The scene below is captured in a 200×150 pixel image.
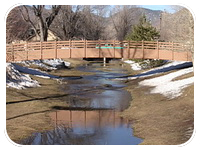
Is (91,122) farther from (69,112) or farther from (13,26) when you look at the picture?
(13,26)

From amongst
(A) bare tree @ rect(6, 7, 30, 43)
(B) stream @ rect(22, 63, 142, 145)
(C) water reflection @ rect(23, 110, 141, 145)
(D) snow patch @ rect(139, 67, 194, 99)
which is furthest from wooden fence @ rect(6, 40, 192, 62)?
(C) water reflection @ rect(23, 110, 141, 145)

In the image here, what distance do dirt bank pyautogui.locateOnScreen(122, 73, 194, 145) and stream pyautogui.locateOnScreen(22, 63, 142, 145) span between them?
2.69 ft

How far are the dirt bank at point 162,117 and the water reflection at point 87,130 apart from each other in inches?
36.5

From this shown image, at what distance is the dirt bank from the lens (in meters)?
17.6

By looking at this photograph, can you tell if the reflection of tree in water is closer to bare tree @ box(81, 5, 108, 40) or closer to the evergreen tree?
the evergreen tree

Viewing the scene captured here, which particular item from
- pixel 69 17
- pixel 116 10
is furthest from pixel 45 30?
pixel 116 10

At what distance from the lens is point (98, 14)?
9581cm

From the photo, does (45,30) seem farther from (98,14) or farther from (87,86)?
(98,14)

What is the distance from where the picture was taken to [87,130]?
2061cm

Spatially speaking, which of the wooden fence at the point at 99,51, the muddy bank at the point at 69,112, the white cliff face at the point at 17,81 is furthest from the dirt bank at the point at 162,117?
the white cliff face at the point at 17,81

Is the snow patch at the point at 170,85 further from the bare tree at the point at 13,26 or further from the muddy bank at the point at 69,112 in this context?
the bare tree at the point at 13,26

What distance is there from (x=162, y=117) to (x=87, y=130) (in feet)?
17.9

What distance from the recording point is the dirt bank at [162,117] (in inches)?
694
